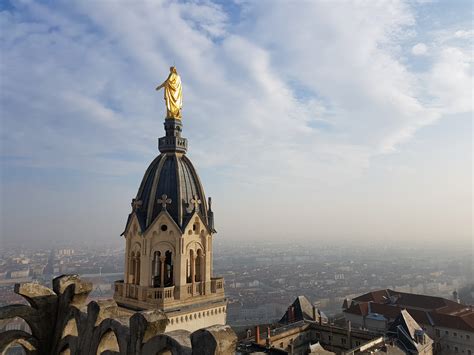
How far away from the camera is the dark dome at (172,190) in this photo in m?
21.5

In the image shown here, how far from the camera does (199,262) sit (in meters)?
21.8

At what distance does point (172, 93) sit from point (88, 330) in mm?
18927

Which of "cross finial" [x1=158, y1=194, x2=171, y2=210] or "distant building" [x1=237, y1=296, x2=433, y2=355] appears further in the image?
"distant building" [x1=237, y1=296, x2=433, y2=355]

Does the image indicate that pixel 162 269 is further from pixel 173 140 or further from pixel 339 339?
pixel 339 339

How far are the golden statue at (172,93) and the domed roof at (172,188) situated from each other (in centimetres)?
52

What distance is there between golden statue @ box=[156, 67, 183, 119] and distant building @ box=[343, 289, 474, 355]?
148 ft

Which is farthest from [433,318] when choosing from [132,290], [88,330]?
[88,330]

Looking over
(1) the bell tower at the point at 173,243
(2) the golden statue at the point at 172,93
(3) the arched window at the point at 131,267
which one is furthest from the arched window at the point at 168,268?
(2) the golden statue at the point at 172,93

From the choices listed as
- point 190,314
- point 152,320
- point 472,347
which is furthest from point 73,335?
point 472,347

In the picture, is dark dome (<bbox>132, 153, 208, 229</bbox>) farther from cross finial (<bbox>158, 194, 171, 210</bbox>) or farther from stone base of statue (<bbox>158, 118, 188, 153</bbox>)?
stone base of statue (<bbox>158, 118, 188, 153</bbox>)

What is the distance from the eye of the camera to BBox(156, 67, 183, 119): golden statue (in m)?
23.4

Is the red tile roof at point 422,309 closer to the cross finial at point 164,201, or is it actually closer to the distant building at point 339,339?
the distant building at point 339,339

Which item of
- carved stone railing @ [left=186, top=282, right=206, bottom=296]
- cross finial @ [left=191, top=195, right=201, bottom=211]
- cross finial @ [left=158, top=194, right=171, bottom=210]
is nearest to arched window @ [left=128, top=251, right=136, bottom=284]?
cross finial @ [left=158, top=194, right=171, bottom=210]

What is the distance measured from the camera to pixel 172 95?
23.5m
